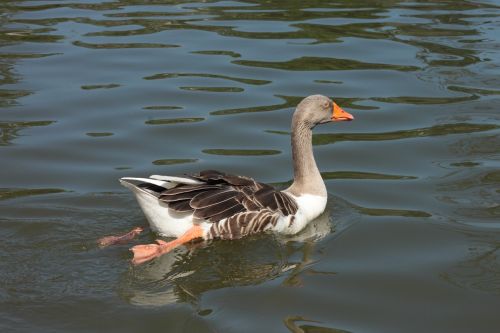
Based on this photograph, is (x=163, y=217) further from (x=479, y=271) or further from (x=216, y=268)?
(x=479, y=271)

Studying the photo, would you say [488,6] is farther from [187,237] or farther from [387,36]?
[187,237]

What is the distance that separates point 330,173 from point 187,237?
9.79ft

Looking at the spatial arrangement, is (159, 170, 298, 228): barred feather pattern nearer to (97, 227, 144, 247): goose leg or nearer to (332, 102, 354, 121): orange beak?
(97, 227, 144, 247): goose leg

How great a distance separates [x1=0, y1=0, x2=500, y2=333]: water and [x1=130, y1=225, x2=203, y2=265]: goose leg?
0.11 m

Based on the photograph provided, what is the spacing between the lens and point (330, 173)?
1102 cm

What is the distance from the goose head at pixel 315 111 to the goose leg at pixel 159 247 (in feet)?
6.32

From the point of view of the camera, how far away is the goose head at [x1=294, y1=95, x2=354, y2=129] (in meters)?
9.77

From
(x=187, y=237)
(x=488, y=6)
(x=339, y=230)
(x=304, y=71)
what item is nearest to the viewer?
(x=187, y=237)

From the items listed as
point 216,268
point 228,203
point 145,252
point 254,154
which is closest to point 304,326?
point 216,268

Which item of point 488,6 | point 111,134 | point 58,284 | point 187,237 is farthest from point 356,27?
point 58,284

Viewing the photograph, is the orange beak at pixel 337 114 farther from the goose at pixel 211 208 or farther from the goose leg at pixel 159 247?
the goose leg at pixel 159 247

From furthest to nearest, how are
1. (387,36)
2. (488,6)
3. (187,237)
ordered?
1. (488,6)
2. (387,36)
3. (187,237)

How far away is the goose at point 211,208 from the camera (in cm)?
854

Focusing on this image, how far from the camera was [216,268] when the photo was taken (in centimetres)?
818
